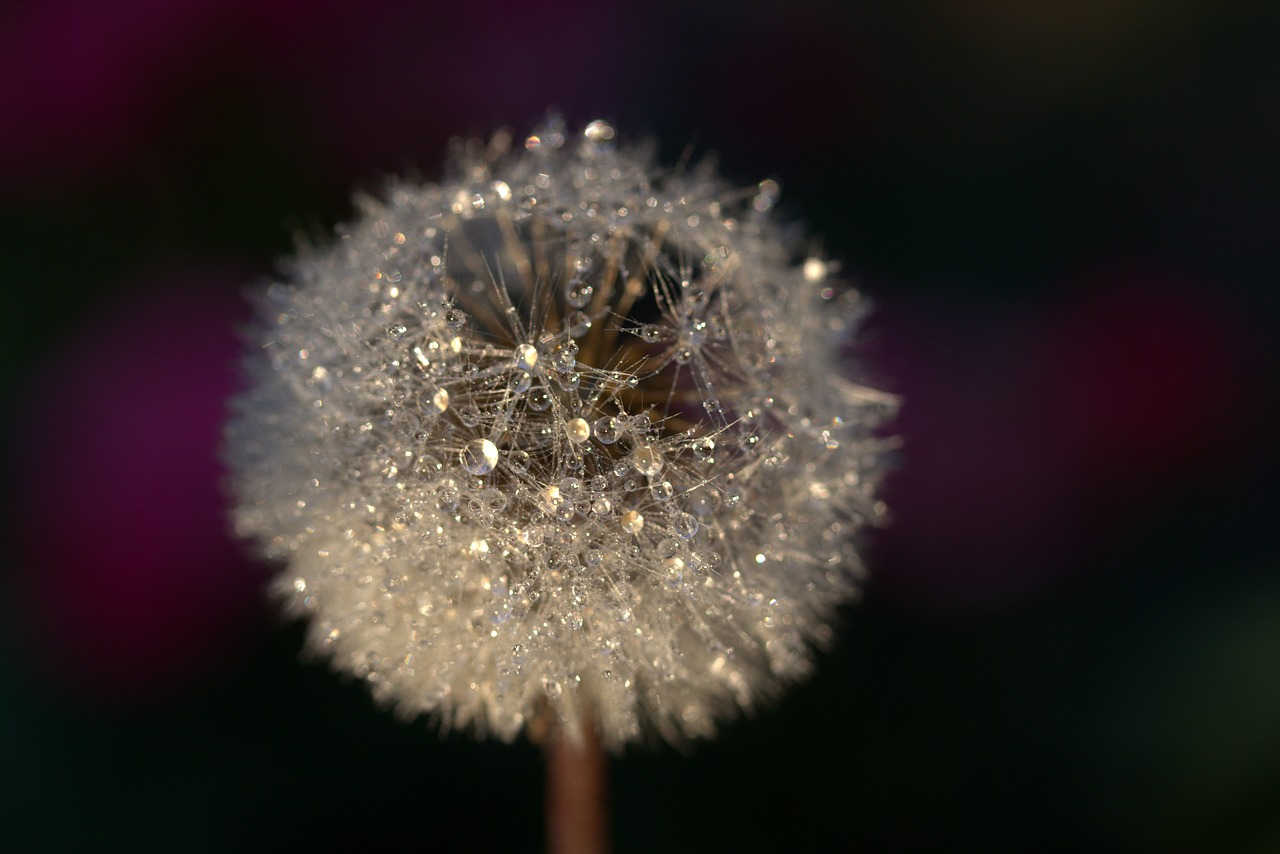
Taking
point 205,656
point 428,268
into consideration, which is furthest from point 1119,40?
point 205,656

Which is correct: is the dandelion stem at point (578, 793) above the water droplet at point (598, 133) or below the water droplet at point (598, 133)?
below

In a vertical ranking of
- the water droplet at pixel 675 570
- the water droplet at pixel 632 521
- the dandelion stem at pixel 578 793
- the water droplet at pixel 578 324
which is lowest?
the dandelion stem at pixel 578 793

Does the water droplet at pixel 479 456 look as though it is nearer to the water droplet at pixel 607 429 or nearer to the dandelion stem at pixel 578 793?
the water droplet at pixel 607 429

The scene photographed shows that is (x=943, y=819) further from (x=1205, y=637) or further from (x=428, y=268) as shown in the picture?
(x=428, y=268)

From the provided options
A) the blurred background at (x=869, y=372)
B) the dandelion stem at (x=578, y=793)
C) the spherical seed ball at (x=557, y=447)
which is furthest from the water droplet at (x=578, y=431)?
the blurred background at (x=869, y=372)

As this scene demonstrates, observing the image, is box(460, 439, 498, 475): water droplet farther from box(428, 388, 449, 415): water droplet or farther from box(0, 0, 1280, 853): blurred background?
box(0, 0, 1280, 853): blurred background

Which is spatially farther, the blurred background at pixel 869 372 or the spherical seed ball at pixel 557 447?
the blurred background at pixel 869 372

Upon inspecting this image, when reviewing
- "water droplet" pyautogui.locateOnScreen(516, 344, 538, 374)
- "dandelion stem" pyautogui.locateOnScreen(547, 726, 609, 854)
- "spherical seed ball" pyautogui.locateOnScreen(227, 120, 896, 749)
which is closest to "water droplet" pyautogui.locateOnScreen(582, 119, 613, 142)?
"spherical seed ball" pyautogui.locateOnScreen(227, 120, 896, 749)
